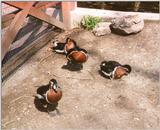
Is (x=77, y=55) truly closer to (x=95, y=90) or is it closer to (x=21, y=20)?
(x=95, y=90)

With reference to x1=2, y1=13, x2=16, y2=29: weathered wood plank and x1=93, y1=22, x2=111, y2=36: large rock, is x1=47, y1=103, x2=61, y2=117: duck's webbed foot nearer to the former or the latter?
x1=2, y1=13, x2=16, y2=29: weathered wood plank

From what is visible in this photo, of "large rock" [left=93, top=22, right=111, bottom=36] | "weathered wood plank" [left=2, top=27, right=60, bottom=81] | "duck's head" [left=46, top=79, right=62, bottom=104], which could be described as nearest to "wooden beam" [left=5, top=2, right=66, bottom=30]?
"weathered wood plank" [left=2, top=27, right=60, bottom=81]

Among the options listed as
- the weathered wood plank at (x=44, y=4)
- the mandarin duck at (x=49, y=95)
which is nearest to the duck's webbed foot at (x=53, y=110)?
the mandarin duck at (x=49, y=95)

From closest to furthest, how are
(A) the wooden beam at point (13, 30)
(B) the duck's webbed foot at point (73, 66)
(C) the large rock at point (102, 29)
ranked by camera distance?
(A) the wooden beam at point (13, 30)
(B) the duck's webbed foot at point (73, 66)
(C) the large rock at point (102, 29)

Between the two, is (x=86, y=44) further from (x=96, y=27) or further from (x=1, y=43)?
(x=1, y=43)

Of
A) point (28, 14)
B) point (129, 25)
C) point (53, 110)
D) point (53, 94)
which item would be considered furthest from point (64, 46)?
point (53, 94)

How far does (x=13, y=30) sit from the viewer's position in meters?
6.98

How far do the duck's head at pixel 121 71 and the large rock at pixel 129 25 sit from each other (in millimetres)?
1705

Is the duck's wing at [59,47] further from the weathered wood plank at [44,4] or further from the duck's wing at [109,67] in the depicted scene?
the duck's wing at [109,67]

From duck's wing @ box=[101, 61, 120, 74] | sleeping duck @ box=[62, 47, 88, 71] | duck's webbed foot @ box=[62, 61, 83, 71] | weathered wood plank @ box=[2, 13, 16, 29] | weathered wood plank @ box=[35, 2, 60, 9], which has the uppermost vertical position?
weathered wood plank @ box=[2, 13, 16, 29]

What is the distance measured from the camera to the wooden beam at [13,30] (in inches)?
267

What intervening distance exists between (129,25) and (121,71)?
192 centimetres

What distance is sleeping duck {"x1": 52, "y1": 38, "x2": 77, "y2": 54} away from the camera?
7.60 metres

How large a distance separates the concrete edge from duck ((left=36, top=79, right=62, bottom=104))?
3621 mm
